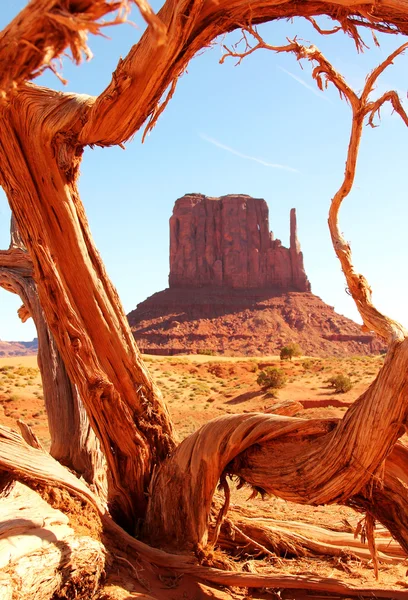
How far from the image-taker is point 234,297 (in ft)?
277

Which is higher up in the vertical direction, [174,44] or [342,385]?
[174,44]

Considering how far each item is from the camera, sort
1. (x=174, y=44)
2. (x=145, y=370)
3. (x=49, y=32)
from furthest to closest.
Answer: (x=145, y=370) → (x=174, y=44) → (x=49, y=32)

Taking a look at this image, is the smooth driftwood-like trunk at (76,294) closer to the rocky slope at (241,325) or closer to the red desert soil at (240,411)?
the red desert soil at (240,411)

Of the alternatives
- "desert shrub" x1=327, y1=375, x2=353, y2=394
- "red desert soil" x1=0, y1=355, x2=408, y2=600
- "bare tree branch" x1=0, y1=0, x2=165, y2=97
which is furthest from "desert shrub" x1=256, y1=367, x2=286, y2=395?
"bare tree branch" x1=0, y1=0, x2=165, y2=97

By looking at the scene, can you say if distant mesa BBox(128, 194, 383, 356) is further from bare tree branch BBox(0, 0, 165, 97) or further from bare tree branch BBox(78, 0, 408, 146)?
bare tree branch BBox(0, 0, 165, 97)

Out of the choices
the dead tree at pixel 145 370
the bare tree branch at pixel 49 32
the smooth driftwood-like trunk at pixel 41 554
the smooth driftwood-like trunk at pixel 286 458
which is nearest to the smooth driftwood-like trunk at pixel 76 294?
the dead tree at pixel 145 370

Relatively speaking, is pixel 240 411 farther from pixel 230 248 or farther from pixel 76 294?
pixel 230 248

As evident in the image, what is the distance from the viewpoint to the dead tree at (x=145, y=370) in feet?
11.7

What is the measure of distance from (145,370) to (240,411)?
18124mm

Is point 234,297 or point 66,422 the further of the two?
point 234,297

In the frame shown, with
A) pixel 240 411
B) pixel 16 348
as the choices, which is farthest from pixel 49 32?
pixel 16 348

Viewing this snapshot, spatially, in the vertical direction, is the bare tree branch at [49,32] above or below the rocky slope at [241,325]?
below

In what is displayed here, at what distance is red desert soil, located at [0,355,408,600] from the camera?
384 centimetres

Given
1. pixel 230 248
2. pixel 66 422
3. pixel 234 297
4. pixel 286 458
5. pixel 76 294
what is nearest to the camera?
pixel 286 458
